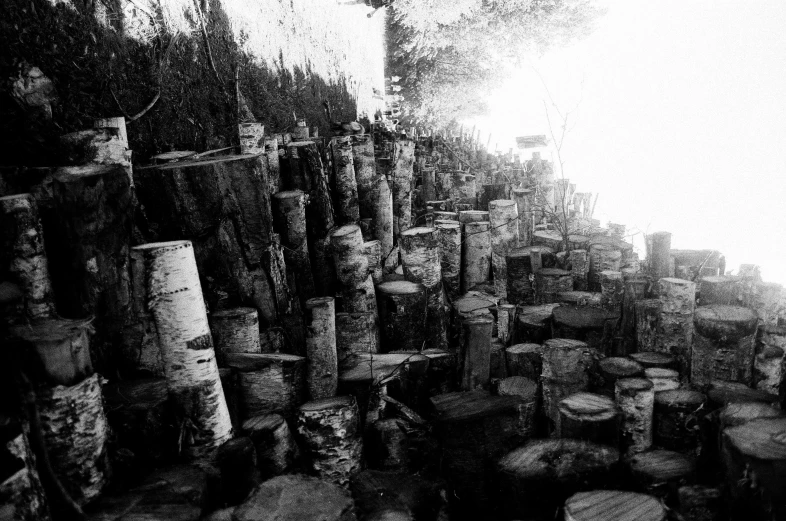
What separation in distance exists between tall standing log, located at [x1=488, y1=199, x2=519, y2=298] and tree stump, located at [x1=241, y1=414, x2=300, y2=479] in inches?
135

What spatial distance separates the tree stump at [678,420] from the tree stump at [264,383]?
218 centimetres

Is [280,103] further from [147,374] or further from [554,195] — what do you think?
[147,374]

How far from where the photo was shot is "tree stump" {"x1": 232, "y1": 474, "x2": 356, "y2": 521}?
231 centimetres

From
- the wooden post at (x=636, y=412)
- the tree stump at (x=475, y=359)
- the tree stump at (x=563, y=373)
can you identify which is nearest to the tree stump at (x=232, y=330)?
the tree stump at (x=475, y=359)

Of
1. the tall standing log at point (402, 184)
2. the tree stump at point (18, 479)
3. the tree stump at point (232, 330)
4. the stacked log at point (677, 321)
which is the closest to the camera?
the tree stump at point (18, 479)

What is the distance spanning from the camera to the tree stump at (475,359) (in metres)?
3.88

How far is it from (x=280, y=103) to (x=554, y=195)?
483 centimetres

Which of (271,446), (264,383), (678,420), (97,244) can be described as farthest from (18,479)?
(678,420)

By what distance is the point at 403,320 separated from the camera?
4.45m

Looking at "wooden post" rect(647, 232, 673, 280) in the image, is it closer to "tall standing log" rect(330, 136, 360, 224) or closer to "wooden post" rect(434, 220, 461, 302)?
"wooden post" rect(434, 220, 461, 302)

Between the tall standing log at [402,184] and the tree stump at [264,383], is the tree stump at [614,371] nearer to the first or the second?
the tree stump at [264,383]

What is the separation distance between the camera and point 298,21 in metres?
9.74

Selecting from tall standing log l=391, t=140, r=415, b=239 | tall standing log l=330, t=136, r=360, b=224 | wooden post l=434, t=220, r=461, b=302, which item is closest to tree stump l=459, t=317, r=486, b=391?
wooden post l=434, t=220, r=461, b=302

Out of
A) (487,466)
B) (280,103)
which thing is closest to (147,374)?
(487,466)
